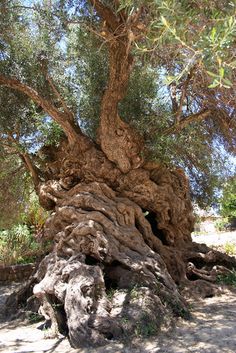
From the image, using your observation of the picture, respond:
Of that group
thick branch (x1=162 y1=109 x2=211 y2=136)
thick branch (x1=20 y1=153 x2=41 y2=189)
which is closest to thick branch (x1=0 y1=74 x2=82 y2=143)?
thick branch (x1=20 y1=153 x2=41 y2=189)

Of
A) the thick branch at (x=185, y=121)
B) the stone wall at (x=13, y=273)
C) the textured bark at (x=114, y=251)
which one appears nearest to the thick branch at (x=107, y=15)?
the thick branch at (x=185, y=121)

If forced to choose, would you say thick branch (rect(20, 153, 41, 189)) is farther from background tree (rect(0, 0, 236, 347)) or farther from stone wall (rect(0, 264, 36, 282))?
stone wall (rect(0, 264, 36, 282))

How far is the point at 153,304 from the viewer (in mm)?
5664

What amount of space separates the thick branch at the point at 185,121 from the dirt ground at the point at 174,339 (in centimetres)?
344

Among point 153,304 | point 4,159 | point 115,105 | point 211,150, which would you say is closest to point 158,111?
point 115,105

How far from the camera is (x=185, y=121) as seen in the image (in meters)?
8.29

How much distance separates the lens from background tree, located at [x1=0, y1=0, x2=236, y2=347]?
20.0 ft

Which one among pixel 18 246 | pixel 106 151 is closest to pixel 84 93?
pixel 106 151

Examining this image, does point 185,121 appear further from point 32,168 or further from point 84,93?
point 32,168

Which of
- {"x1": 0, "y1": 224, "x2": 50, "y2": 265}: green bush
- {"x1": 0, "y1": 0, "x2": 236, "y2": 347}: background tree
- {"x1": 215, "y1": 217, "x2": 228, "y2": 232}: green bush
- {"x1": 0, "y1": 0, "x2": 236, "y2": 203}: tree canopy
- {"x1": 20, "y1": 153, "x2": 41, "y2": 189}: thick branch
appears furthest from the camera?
{"x1": 215, "y1": 217, "x2": 228, "y2": 232}: green bush

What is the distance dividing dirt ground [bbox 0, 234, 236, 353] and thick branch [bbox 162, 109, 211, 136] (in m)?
3.44

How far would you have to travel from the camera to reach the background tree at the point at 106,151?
6102 millimetres

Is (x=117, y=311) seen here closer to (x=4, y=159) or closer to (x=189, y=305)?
(x=189, y=305)

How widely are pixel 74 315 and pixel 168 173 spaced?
13.9ft
